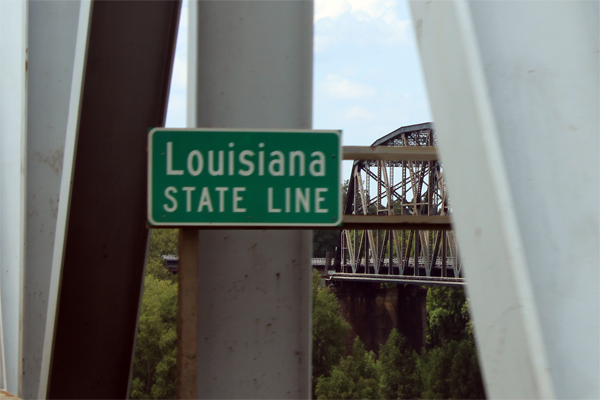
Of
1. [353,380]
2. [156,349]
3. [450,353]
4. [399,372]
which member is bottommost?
[353,380]

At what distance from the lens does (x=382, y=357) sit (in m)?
52.0

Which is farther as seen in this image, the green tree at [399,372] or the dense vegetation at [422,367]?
the green tree at [399,372]

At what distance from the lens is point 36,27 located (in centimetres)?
577

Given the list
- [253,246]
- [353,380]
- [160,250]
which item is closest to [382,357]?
[353,380]

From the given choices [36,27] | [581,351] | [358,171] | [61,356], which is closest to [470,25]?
[581,351]

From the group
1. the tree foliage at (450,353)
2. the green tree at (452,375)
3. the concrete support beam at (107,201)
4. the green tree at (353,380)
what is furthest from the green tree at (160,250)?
the concrete support beam at (107,201)

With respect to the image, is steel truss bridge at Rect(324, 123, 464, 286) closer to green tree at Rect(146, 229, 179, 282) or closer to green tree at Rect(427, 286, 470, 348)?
green tree at Rect(427, 286, 470, 348)

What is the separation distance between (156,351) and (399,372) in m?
21.7

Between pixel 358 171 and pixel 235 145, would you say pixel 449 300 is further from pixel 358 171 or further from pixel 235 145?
pixel 235 145

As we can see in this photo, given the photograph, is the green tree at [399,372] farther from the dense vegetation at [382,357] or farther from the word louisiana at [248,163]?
the word louisiana at [248,163]

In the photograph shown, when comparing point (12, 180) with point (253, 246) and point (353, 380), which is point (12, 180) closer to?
point (253, 246)

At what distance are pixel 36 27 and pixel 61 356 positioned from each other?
3.05 m

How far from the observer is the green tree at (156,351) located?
120 ft

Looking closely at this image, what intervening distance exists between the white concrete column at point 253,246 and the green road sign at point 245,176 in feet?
1.46
